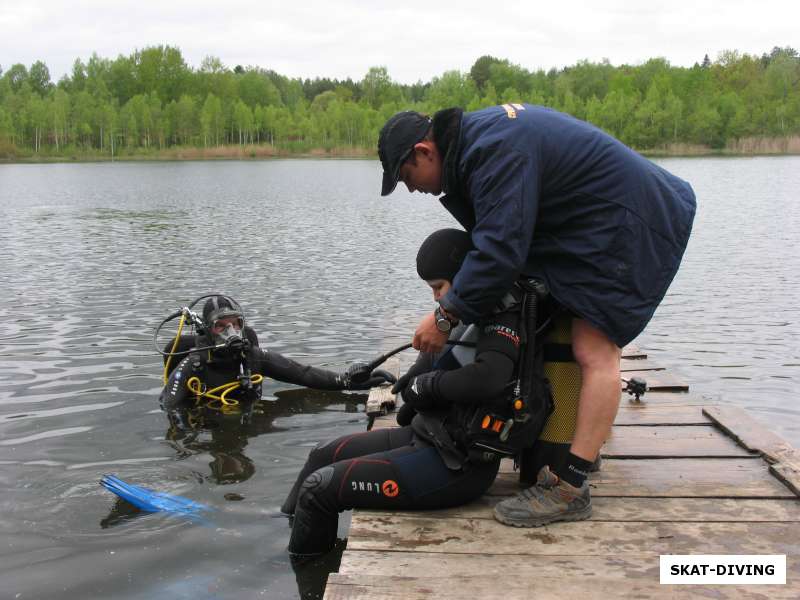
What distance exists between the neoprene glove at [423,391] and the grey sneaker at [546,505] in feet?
1.89

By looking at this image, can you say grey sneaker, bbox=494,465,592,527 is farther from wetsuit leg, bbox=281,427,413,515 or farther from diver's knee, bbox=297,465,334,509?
diver's knee, bbox=297,465,334,509

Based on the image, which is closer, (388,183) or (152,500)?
(388,183)

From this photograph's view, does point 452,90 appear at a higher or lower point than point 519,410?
higher

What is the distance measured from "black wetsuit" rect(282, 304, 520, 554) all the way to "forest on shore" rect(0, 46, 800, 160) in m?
86.1

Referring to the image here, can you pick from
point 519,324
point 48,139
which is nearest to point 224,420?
point 519,324

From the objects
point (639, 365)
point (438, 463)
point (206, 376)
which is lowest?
point (206, 376)

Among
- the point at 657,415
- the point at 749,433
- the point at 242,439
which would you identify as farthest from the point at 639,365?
the point at 242,439

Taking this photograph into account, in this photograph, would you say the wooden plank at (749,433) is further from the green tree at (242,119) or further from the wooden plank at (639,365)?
the green tree at (242,119)

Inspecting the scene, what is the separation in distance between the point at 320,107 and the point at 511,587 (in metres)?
153

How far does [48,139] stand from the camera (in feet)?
365

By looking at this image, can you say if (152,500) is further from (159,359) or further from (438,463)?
(159,359)

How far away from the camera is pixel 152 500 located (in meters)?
5.46

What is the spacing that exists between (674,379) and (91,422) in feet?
16.8

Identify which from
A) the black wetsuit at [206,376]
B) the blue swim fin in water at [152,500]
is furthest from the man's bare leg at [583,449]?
the black wetsuit at [206,376]
